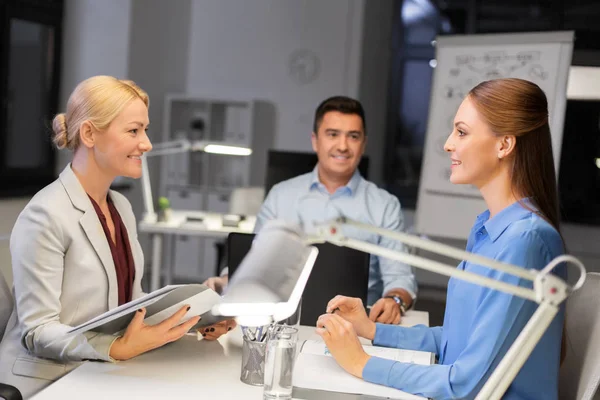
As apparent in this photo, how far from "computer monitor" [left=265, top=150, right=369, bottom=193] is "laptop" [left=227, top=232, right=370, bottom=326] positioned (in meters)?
1.79

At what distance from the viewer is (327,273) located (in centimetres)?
216

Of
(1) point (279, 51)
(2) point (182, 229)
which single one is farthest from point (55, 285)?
(1) point (279, 51)

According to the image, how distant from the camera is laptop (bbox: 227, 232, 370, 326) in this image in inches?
83.6

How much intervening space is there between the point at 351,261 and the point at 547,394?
779mm

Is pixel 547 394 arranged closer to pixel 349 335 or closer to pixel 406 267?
pixel 349 335

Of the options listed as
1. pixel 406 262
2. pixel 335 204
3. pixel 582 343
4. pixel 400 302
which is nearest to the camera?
pixel 406 262

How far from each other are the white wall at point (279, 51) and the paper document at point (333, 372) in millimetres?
5416

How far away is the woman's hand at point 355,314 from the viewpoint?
1857 mm

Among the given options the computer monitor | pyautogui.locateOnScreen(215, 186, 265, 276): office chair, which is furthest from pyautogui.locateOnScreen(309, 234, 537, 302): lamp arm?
pyautogui.locateOnScreen(215, 186, 265, 276): office chair

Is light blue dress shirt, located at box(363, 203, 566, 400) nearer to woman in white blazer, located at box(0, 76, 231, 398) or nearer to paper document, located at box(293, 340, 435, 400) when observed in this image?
paper document, located at box(293, 340, 435, 400)

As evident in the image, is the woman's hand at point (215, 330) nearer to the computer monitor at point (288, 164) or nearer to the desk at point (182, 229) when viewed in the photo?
the computer monitor at point (288, 164)

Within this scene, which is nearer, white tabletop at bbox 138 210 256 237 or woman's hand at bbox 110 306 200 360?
woman's hand at bbox 110 306 200 360

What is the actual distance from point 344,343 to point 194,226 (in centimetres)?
306

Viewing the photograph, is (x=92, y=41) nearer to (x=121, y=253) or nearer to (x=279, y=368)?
(x=121, y=253)
